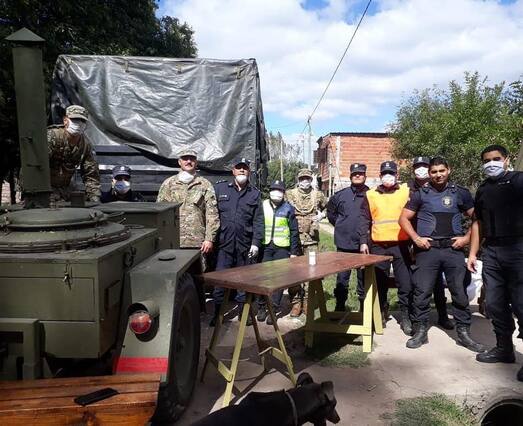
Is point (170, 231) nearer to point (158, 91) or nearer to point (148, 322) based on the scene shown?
point (148, 322)

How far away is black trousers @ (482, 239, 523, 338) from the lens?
3996 mm

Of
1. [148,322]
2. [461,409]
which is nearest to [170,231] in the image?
[148,322]

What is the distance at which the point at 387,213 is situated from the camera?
16.5 feet

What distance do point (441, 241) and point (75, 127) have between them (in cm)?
352

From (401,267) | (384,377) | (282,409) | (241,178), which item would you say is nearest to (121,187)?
(241,178)

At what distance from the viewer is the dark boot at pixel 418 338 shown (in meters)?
4.58

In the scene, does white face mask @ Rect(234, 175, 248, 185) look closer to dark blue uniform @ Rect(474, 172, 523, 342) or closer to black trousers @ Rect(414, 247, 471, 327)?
black trousers @ Rect(414, 247, 471, 327)

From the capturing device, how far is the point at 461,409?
3.36 m

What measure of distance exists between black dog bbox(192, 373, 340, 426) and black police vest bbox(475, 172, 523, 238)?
2.56 meters

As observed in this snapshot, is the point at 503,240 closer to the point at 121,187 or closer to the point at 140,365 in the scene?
the point at 140,365

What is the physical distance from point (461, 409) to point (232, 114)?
13.5ft

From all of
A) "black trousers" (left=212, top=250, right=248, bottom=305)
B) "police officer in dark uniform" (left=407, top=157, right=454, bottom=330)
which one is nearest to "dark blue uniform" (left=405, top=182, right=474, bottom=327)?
"police officer in dark uniform" (left=407, top=157, right=454, bottom=330)

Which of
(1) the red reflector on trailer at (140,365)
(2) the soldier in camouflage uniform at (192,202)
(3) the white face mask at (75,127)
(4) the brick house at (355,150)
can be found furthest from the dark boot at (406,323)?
(4) the brick house at (355,150)

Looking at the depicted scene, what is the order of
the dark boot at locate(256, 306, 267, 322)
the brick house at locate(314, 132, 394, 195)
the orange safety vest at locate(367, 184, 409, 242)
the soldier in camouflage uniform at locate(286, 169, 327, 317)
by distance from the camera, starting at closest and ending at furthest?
the orange safety vest at locate(367, 184, 409, 242) → the dark boot at locate(256, 306, 267, 322) → the soldier in camouflage uniform at locate(286, 169, 327, 317) → the brick house at locate(314, 132, 394, 195)
